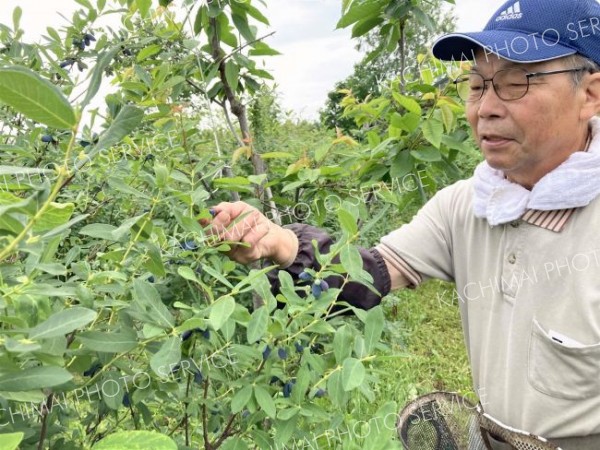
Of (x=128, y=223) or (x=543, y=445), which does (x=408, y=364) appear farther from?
(x=128, y=223)

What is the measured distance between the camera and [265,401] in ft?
2.41

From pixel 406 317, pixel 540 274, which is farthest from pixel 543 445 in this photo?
pixel 406 317

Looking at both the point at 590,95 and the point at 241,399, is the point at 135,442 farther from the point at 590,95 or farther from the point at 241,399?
the point at 590,95

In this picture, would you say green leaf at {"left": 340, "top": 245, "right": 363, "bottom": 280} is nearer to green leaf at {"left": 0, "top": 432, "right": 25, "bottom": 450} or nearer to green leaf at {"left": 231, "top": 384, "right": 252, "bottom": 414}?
green leaf at {"left": 231, "top": 384, "right": 252, "bottom": 414}

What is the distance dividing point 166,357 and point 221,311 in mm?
83

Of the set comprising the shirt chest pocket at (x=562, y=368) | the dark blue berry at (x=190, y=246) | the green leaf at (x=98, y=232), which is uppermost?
the green leaf at (x=98, y=232)

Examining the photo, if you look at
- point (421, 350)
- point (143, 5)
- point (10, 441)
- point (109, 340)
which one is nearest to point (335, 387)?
point (109, 340)

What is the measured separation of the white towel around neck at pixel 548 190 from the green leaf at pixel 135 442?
3.06 feet

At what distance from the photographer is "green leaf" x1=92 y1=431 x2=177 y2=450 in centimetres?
44

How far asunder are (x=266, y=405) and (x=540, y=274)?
0.70 metres

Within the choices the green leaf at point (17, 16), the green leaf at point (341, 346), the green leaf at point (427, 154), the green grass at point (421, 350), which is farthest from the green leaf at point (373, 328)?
the green grass at point (421, 350)

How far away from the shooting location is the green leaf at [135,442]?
44 cm

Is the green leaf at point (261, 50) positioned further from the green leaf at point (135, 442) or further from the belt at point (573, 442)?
the green leaf at point (135, 442)

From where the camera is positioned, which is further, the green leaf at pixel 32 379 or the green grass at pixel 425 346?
the green grass at pixel 425 346
